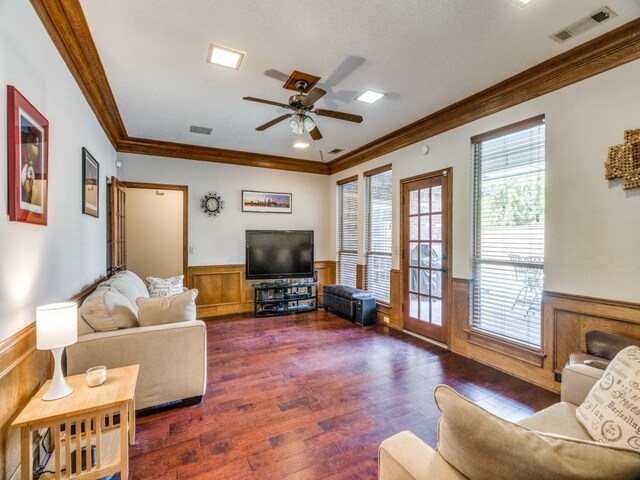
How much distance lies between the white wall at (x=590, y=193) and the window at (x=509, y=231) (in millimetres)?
140

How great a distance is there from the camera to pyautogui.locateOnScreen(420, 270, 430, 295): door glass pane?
A: 418cm

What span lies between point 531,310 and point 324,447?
2.32 meters

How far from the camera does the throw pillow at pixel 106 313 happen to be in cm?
231

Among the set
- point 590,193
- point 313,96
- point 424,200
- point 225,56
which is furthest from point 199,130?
point 590,193

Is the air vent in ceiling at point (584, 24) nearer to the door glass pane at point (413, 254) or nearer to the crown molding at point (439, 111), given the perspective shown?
the crown molding at point (439, 111)

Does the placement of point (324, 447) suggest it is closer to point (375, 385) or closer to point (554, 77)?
point (375, 385)

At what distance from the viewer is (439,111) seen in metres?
3.77

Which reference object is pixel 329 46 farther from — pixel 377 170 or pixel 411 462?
pixel 377 170

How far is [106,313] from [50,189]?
944mm

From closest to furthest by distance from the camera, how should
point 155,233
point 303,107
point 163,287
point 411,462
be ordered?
point 411,462, point 303,107, point 163,287, point 155,233

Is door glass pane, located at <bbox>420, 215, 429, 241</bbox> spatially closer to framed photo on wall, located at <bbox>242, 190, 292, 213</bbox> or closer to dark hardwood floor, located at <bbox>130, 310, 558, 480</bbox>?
dark hardwood floor, located at <bbox>130, 310, 558, 480</bbox>

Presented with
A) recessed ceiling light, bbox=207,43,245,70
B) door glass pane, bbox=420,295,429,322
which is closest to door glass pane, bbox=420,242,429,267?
door glass pane, bbox=420,295,429,322

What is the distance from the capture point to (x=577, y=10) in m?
2.08

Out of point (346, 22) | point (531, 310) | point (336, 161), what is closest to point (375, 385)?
point (531, 310)
